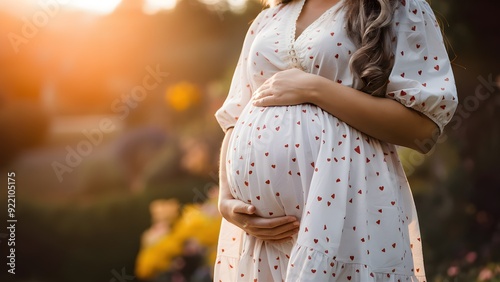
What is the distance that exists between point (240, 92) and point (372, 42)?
0.51 m

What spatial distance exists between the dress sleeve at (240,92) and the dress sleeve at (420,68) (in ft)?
1.60

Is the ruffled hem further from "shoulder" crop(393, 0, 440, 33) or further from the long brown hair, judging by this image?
"shoulder" crop(393, 0, 440, 33)

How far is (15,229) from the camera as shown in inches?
174

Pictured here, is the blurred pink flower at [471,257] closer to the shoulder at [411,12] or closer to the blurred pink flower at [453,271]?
the blurred pink flower at [453,271]

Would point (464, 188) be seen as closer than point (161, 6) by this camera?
Yes

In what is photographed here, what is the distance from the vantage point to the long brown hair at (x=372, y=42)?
157cm

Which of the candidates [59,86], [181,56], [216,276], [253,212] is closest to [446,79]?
[253,212]

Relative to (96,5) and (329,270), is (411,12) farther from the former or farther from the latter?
(96,5)

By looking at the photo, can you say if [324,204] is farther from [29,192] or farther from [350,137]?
[29,192]

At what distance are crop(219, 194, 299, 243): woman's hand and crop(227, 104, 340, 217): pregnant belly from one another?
0.9 inches

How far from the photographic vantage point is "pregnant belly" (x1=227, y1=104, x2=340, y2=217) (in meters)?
1.57

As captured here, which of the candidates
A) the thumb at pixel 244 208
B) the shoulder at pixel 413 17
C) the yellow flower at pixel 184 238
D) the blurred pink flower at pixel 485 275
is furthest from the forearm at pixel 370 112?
the yellow flower at pixel 184 238

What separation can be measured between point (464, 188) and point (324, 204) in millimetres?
2569

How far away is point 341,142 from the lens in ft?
5.16
